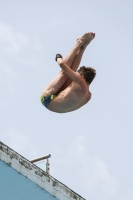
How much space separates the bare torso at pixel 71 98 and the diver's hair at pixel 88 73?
4.7 inches

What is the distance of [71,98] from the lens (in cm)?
691

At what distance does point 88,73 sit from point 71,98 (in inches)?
18.5

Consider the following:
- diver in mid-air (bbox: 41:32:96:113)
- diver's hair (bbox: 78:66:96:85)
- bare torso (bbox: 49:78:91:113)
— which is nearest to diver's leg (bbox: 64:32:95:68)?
diver in mid-air (bbox: 41:32:96:113)

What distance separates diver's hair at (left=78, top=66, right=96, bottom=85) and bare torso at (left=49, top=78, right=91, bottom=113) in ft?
0.39

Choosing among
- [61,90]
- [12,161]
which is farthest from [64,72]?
[12,161]

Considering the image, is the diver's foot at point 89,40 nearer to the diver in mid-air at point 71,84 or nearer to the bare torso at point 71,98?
the diver in mid-air at point 71,84

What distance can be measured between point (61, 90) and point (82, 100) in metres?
0.42

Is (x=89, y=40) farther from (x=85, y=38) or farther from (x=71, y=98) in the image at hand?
(x=71, y=98)

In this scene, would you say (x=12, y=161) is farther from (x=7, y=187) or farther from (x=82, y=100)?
(x=82, y=100)

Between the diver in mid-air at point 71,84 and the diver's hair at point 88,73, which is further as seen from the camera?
the diver's hair at point 88,73

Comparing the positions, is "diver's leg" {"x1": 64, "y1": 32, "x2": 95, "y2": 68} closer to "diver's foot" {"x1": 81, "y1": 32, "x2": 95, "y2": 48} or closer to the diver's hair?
"diver's foot" {"x1": 81, "y1": 32, "x2": 95, "y2": 48}

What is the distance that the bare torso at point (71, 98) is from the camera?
22.5ft

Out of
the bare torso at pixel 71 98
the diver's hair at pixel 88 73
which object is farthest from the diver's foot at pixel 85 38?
the bare torso at pixel 71 98

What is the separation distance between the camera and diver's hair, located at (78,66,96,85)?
6.89m
